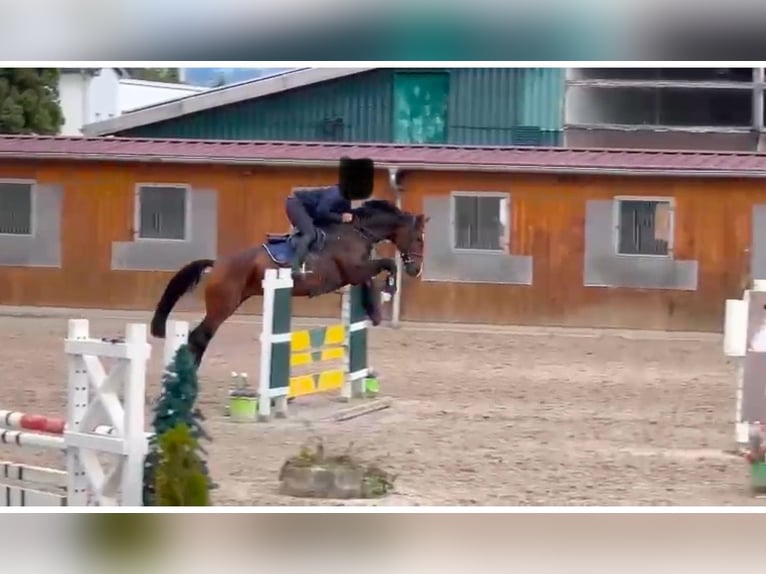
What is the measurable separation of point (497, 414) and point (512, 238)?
4.15 metres

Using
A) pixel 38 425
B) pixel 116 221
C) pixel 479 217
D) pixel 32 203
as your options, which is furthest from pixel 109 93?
pixel 38 425

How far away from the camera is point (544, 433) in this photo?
7004 millimetres

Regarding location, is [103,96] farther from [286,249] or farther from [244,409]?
[244,409]

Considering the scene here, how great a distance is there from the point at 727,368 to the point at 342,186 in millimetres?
3292

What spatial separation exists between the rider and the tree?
907 centimetres

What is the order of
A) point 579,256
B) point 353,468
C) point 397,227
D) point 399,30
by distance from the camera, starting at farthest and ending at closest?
1. point 399,30
2. point 579,256
3. point 397,227
4. point 353,468

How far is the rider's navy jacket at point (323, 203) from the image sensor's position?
7.77 m

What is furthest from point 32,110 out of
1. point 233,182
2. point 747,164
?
point 747,164

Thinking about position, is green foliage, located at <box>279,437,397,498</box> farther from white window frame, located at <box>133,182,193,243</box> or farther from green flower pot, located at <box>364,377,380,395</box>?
white window frame, located at <box>133,182,193,243</box>

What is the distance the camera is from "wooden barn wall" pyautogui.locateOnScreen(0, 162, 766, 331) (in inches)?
449

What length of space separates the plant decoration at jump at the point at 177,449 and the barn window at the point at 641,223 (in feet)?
22.6

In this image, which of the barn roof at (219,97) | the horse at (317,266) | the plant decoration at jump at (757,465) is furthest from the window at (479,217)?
the plant decoration at jump at (757,465)

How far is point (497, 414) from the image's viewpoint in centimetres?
758

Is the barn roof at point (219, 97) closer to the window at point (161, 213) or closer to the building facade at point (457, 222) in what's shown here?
the building facade at point (457, 222)
